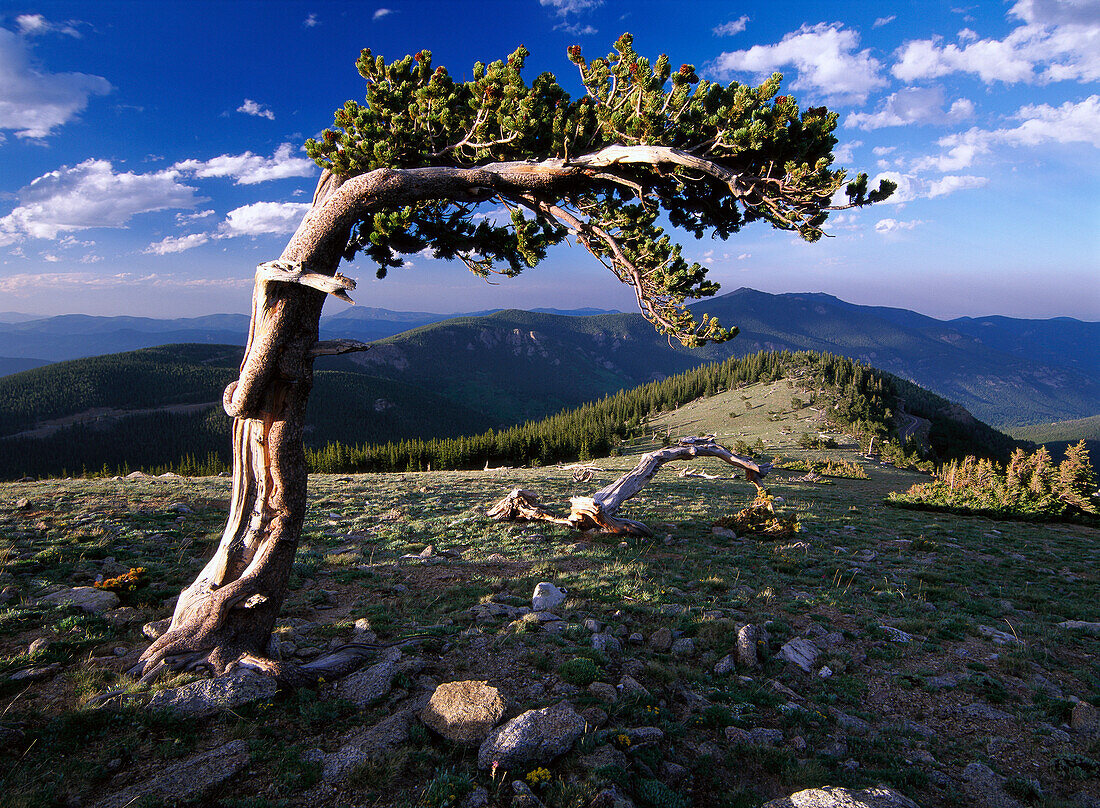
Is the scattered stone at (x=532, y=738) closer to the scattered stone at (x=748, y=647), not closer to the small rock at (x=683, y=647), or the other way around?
the small rock at (x=683, y=647)

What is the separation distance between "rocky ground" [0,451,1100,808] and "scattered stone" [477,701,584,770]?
0.03 meters

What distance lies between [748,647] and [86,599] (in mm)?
11196

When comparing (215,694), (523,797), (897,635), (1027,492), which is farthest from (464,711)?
(1027,492)

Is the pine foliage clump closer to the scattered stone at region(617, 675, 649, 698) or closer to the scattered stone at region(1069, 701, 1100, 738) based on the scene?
the scattered stone at region(1069, 701, 1100, 738)

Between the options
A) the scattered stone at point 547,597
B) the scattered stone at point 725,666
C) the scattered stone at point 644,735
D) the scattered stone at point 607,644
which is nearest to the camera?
the scattered stone at point 644,735

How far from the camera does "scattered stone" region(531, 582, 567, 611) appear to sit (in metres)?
8.42

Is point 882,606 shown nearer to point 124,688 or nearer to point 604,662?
point 604,662

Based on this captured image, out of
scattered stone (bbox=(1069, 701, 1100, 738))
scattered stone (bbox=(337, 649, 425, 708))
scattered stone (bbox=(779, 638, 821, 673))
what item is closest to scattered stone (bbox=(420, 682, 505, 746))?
scattered stone (bbox=(337, 649, 425, 708))

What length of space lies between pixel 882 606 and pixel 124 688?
1297 cm

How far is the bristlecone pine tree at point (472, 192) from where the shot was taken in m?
6.00

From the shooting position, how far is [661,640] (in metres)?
7.29

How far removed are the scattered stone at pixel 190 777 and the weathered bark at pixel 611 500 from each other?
10.4 m

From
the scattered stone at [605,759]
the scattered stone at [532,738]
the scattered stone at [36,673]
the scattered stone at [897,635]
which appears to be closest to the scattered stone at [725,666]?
the scattered stone at [605,759]

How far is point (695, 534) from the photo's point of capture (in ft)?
49.4
